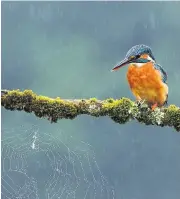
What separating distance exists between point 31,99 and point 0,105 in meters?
0.23

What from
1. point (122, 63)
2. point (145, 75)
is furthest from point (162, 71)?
point (122, 63)

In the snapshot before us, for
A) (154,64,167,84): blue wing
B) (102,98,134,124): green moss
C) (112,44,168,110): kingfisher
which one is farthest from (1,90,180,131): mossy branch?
(154,64,167,84): blue wing

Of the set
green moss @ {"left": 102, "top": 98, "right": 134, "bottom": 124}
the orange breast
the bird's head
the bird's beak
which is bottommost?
green moss @ {"left": 102, "top": 98, "right": 134, "bottom": 124}

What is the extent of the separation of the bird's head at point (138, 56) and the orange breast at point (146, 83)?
39mm

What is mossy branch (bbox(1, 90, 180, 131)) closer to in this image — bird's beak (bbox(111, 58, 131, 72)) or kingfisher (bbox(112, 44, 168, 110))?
kingfisher (bbox(112, 44, 168, 110))

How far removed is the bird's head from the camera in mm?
4227

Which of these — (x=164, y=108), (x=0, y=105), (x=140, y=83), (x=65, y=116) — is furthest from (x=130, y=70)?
(x=0, y=105)

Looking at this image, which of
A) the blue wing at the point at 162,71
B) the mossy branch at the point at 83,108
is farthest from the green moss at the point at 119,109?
the blue wing at the point at 162,71

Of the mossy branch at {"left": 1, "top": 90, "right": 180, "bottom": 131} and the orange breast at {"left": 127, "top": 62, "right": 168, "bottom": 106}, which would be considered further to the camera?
the orange breast at {"left": 127, "top": 62, "right": 168, "bottom": 106}

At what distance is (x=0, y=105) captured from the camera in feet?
12.1

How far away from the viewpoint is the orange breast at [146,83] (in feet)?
13.8

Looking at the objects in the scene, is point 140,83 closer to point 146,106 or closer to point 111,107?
point 146,106

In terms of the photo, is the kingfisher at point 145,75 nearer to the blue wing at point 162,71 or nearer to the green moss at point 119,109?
the blue wing at point 162,71

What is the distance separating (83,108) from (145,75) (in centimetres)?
71
